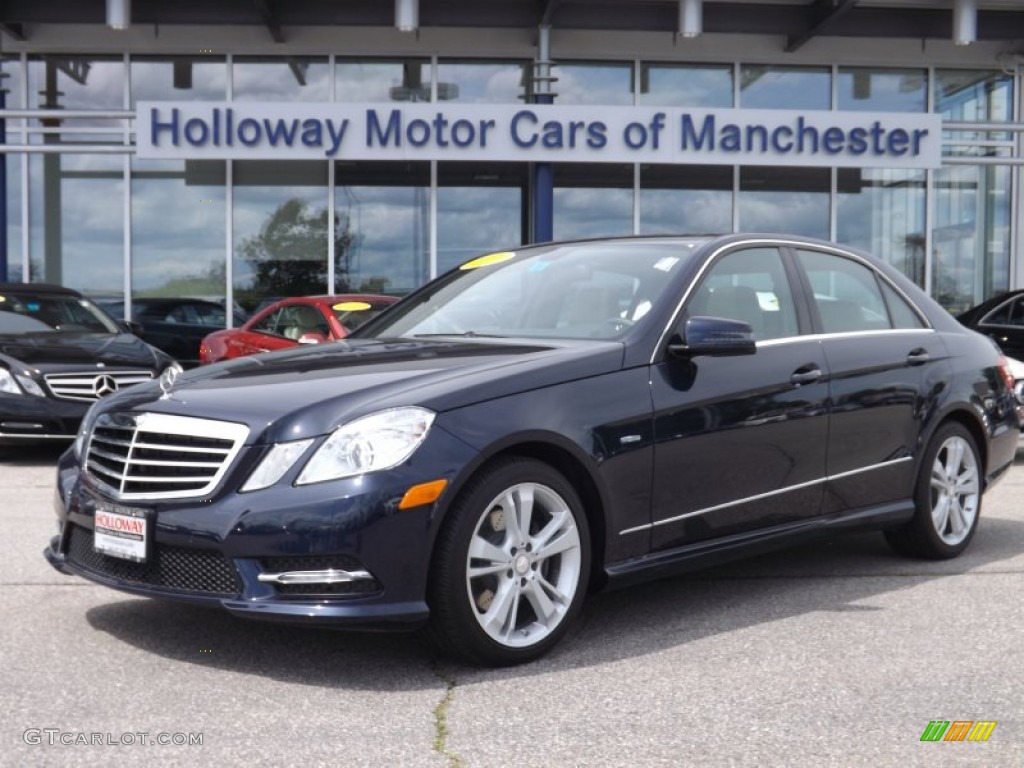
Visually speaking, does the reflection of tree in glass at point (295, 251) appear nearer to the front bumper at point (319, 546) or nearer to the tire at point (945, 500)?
the tire at point (945, 500)

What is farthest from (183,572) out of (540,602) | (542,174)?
(542,174)

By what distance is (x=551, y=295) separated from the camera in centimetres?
516

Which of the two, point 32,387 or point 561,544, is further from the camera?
point 32,387

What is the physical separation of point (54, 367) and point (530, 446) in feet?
22.0

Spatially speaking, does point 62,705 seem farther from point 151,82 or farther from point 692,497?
point 151,82

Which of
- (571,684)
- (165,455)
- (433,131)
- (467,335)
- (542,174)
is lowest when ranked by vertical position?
(571,684)

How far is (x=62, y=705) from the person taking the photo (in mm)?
3725

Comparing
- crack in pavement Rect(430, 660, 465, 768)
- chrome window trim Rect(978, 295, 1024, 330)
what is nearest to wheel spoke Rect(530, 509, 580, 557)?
crack in pavement Rect(430, 660, 465, 768)

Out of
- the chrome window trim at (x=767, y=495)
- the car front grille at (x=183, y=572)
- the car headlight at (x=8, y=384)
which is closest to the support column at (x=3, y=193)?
the car headlight at (x=8, y=384)

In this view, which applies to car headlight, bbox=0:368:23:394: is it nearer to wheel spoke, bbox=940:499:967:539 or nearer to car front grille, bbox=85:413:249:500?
car front grille, bbox=85:413:249:500

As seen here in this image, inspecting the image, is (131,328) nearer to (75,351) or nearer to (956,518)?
(75,351)

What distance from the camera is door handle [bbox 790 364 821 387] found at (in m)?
5.14

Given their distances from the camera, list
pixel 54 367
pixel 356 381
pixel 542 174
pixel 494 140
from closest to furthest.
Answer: pixel 356 381 < pixel 54 367 < pixel 494 140 < pixel 542 174

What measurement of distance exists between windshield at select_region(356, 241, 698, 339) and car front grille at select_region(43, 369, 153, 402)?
16.1 feet
